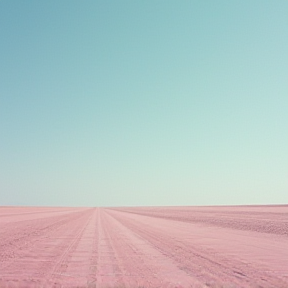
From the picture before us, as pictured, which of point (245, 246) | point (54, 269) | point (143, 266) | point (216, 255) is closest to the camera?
point (54, 269)

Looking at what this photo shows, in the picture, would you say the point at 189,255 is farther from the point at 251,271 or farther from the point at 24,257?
the point at 24,257

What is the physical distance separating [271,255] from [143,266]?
5062 mm

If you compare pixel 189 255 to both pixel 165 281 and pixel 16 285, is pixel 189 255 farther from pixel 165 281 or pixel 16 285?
pixel 16 285

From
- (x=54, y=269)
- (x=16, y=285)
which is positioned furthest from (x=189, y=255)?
(x=16, y=285)

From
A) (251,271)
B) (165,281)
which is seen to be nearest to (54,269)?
(165,281)

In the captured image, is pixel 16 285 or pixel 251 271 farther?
pixel 251 271

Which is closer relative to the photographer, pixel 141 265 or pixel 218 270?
pixel 218 270

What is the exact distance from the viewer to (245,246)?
48.2 ft

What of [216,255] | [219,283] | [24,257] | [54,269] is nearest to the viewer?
[219,283]

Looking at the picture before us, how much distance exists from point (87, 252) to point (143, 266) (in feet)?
10.8

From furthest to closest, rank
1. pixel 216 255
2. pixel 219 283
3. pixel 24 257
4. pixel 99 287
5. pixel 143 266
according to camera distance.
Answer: pixel 216 255 → pixel 24 257 → pixel 143 266 → pixel 219 283 → pixel 99 287

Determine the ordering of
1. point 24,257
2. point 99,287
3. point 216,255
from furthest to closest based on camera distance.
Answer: point 216,255 → point 24,257 → point 99,287

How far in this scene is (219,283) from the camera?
7730mm

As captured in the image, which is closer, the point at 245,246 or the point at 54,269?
the point at 54,269
